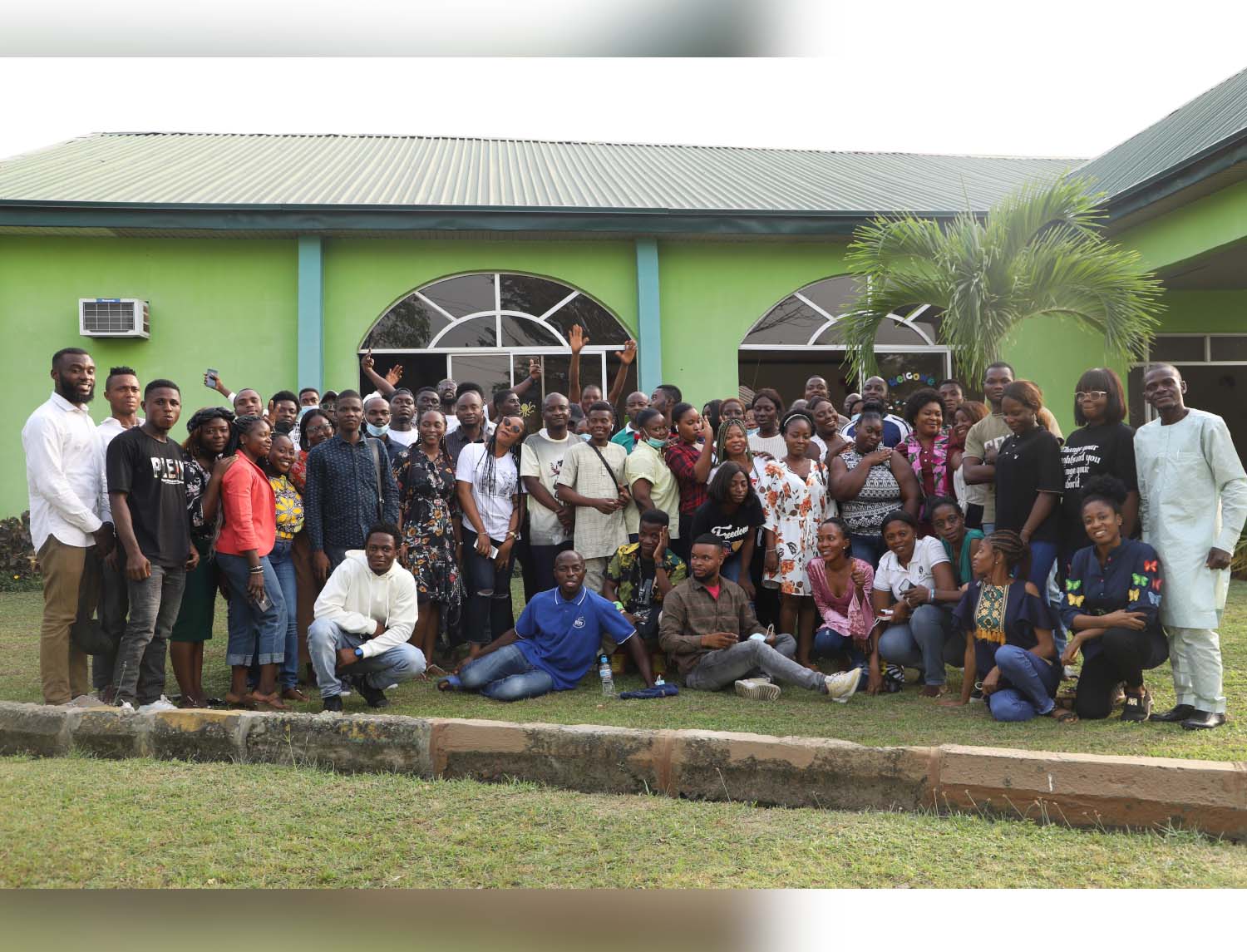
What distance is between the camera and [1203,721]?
203 inches

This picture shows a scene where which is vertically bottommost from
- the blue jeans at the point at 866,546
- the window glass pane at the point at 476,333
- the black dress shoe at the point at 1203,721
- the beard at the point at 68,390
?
the black dress shoe at the point at 1203,721

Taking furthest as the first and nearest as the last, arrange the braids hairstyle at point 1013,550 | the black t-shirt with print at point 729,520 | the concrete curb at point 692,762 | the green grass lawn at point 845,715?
the black t-shirt with print at point 729,520
the braids hairstyle at point 1013,550
the green grass lawn at point 845,715
the concrete curb at point 692,762

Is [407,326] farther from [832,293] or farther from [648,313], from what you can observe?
[832,293]

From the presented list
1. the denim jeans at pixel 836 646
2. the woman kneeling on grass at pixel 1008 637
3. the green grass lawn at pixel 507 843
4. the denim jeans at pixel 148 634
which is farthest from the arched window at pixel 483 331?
the green grass lawn at pixel 507 843

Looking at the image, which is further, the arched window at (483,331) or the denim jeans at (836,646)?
the arched window at (483,331)

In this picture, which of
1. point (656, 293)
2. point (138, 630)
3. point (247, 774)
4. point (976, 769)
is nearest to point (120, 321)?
point (656, 293)

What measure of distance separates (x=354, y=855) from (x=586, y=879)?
0.86m

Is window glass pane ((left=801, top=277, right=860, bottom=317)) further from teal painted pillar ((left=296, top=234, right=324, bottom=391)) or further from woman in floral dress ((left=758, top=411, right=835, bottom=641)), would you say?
woman in floral dress ((left=758, top=411, right=835, bottom=641))

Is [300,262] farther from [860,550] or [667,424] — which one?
[860,550]

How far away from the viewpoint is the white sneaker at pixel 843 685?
5844 mm

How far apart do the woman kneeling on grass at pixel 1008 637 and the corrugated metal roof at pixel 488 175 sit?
6.70m

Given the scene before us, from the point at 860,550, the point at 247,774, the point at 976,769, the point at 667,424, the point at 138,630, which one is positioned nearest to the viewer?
the point at 976,769

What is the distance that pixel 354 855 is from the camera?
146 inches

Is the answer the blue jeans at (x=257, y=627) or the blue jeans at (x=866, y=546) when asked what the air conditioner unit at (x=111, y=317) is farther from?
the blue jeans at (x=866, y=546)
